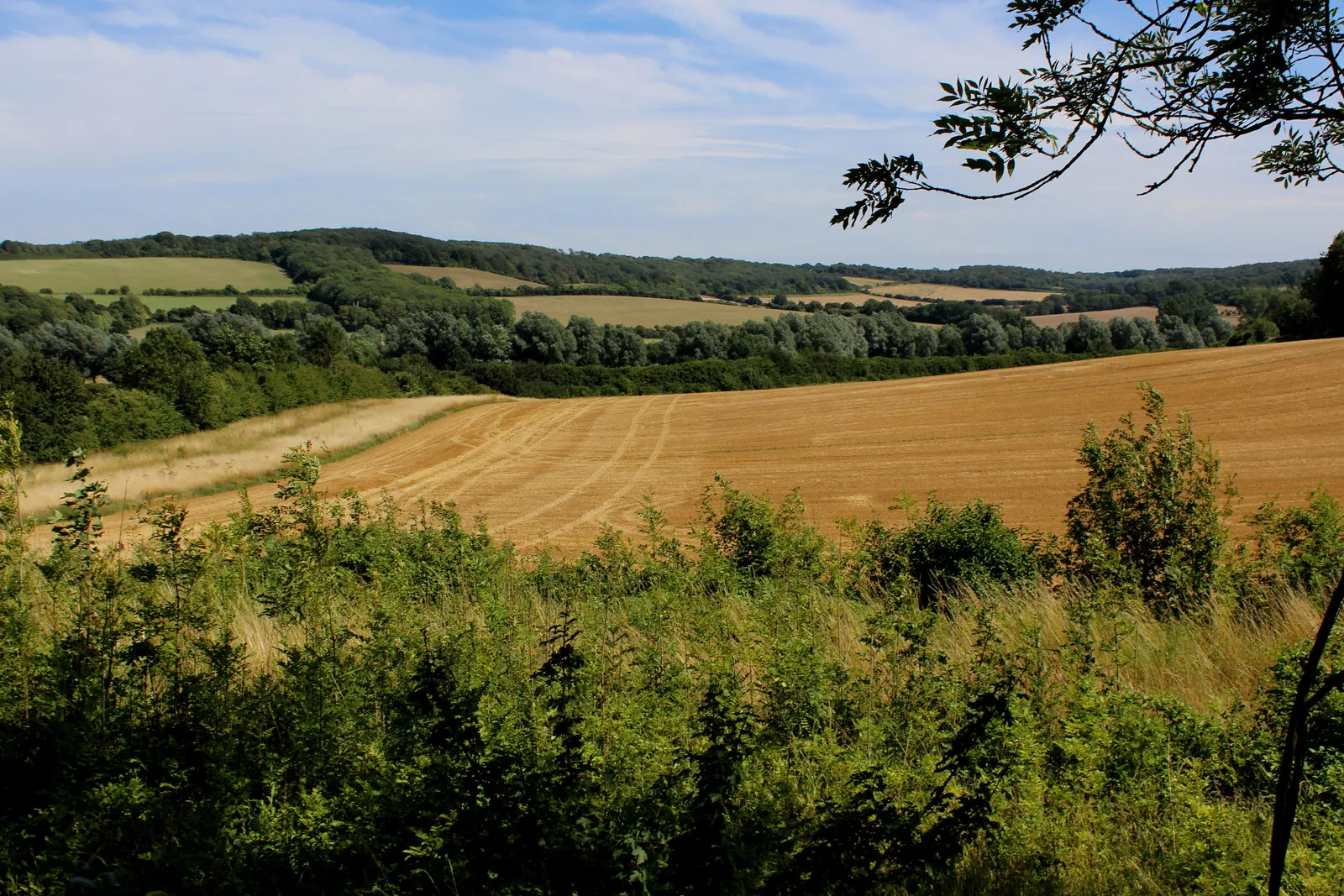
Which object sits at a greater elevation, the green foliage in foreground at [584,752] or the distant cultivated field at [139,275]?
the distant cultivated field at [139,275]

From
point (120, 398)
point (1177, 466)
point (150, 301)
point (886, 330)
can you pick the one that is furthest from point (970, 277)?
point (1177, 466)

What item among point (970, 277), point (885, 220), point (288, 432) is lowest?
point (288, 432)

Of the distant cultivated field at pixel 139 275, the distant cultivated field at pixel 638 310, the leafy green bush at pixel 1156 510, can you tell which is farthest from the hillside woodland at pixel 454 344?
the leafy green bush at pixel 1156 510

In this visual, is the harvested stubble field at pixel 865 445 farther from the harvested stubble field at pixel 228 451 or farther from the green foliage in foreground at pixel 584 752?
the green foliage in foreground at pixel 584 752

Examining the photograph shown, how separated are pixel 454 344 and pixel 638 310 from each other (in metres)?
27.8

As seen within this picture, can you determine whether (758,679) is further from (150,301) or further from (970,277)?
(970,277)

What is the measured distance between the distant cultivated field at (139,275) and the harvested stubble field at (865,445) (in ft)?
241

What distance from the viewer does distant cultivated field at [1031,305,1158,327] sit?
69438 mm

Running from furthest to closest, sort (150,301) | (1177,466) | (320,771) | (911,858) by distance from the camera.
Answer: (150,301) → (1177,466) → (320,771) → (911,858)

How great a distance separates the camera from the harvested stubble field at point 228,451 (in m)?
25.0

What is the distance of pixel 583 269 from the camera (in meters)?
137

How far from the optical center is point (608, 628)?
6457mm

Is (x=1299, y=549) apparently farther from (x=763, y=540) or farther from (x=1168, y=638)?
(x=763, y=540)

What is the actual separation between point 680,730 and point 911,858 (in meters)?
1.39
